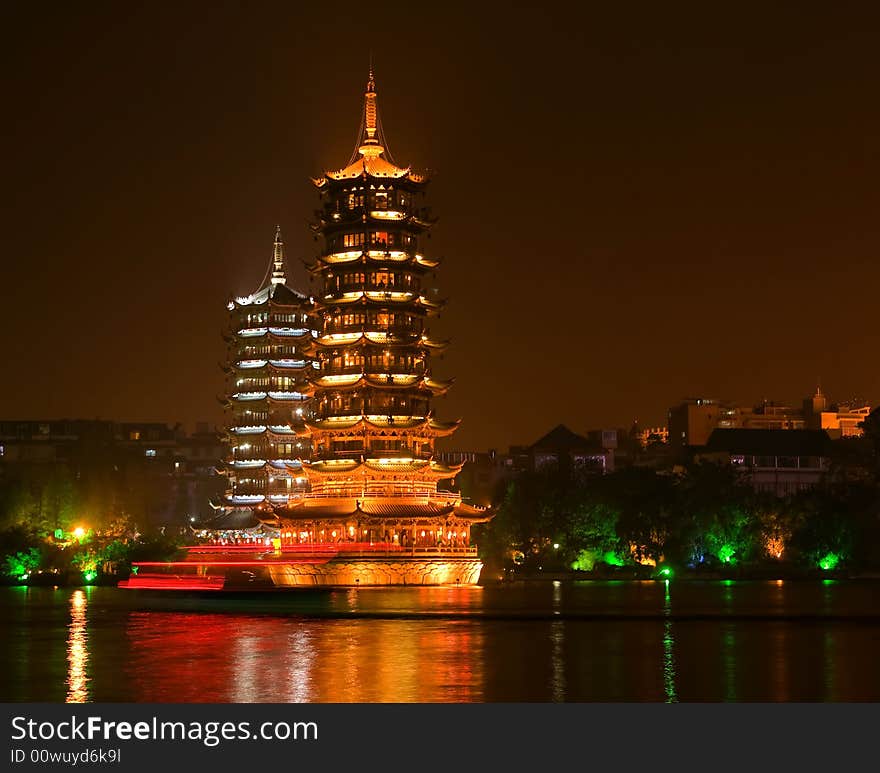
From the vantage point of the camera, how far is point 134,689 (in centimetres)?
2825

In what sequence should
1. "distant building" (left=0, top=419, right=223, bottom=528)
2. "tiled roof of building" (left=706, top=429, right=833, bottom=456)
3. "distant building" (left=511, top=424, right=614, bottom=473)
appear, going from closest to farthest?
1. "distant building" (left=0, top=419, right=223, bottom=528)
2. "tiled roof of building" (left=706, top=429, right=833, bottom=456)
3. "distant building" (left=511, top=424, right=614, bottom=473)

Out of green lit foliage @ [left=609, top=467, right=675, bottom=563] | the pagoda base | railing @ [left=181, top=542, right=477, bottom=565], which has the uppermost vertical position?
green lit foliage @ [left=609, top=467, right=675, bottom=563]

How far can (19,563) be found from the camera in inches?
3942

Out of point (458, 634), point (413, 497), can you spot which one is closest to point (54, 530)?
point (413, 497)

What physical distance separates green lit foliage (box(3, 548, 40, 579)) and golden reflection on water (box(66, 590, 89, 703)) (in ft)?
142

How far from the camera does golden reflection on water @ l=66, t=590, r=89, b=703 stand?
27.8m

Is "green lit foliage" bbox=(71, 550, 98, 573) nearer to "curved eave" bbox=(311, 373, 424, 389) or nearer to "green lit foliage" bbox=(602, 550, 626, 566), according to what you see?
"curved eave" bbox=(311, 373, 424, 389)

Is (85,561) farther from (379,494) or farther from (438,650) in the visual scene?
(438,650)

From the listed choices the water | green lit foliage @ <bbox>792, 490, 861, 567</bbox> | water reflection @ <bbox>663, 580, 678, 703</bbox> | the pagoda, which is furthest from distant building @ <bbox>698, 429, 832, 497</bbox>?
water reflection @ <bbox>663, 580, 678, 703</bbox>

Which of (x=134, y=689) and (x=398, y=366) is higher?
(x=398, y=366)

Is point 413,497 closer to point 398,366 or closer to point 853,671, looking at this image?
point 398,366

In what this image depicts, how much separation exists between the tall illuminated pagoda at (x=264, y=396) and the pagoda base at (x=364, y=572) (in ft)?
95.1

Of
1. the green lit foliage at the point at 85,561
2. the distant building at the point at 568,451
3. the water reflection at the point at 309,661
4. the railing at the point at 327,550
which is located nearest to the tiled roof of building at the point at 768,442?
the distant building at the point at 568,451

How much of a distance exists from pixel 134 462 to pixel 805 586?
375ft
